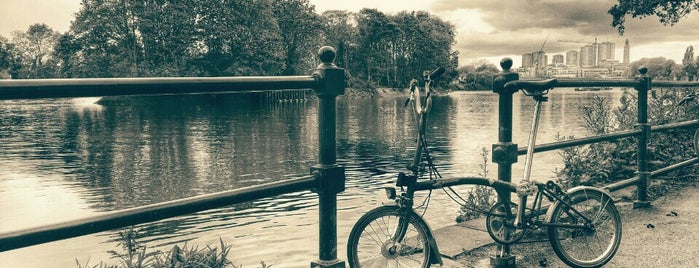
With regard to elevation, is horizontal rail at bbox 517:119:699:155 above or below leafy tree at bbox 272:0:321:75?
below

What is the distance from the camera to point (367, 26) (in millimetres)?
101562

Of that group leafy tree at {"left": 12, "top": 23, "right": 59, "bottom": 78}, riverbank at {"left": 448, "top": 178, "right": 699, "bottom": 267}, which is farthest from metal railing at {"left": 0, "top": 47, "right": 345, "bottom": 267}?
leafy tree at {"left": 12, "top": 23, "right": 59, "bottom": 78}

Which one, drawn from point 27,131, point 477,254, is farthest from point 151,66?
point 477,254

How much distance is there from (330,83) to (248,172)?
43.5 ft

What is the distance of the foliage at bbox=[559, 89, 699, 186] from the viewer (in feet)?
25.1

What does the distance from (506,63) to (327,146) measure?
5.33 feet

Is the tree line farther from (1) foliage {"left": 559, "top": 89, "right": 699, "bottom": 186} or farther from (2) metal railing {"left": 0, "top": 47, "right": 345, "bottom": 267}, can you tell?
(2) metal railing {"left": 0, "top": 47, "right": 345, "bottom": 267}

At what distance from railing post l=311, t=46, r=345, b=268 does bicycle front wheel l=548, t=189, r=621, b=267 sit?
1.53 meters

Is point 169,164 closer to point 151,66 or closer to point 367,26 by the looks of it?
point 151,66

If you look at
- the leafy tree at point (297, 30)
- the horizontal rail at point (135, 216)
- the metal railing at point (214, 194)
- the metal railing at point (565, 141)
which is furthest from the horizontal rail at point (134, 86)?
the leafy tree at point (297, 30)

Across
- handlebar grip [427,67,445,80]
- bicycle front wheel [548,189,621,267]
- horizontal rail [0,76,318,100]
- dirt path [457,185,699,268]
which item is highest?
handlebar grip [427,67,445,80]

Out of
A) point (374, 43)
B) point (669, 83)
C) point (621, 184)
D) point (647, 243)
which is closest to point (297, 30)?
point (374, 43)

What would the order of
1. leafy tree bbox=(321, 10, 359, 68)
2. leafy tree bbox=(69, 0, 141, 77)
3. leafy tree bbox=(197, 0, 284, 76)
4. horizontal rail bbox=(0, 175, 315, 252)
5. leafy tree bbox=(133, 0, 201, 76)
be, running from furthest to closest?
1. leafy tree bbox=(321, 10, 359, 68)
2. leafy tree bbox=(197, 0, 284, 76)
3. leafy tree bbox=(133, 0, 201, 76)
4. leafy tree bbox=(69, 0, 141, 77)
5. horizontal rail bbox=(0, 175, 315, 252)

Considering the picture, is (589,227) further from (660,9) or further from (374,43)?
(374,43)
